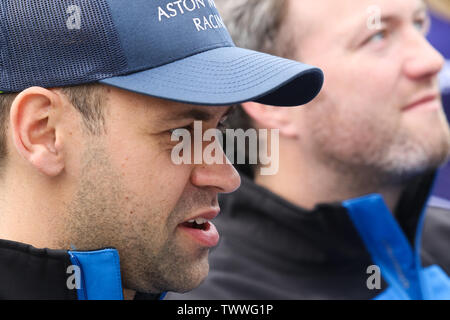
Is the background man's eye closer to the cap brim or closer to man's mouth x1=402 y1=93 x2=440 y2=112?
man's mouth x1=402 y1=93 x2=440 y2=112

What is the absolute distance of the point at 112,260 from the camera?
4.38 ft

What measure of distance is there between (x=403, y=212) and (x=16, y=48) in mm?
1679

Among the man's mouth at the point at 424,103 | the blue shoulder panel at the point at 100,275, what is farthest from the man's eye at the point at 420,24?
the blue shoulder panel at the point at 100,275

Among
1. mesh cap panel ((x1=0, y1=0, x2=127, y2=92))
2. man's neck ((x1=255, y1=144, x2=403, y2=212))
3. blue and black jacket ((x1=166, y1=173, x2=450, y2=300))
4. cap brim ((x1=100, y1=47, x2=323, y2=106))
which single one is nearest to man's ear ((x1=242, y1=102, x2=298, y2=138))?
man's neck ((x1=255, y1=144, x2=403, y2=212))

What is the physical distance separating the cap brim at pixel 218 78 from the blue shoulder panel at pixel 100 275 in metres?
0.35

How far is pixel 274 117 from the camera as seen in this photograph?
2516 mm

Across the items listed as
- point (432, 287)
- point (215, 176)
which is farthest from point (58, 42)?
point (432, 287)

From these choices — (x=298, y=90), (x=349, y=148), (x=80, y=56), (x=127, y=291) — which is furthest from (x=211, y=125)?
(x=349, y=148)

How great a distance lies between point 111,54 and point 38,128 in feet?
0.72

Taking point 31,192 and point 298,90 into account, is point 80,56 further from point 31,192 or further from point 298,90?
point 298,90

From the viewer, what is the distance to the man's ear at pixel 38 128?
1296 mm

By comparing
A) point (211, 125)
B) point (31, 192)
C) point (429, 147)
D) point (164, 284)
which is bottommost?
point (164, 284)

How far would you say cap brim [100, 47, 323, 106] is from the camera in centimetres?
128

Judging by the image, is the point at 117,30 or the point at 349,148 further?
the point at 349,148
